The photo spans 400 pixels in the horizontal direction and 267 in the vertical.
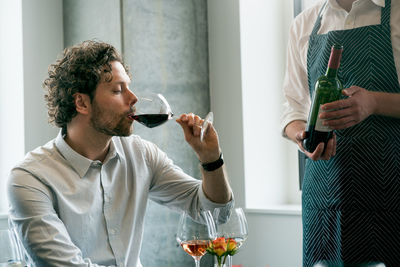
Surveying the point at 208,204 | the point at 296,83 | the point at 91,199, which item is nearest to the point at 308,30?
the point at 296,83

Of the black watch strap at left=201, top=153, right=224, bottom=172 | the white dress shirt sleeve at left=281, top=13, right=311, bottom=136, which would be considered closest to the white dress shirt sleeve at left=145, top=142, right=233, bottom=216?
the black watch strap at left=201, top=153, right=224, bottom=172

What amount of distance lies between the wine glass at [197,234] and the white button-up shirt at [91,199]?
1.25 feet

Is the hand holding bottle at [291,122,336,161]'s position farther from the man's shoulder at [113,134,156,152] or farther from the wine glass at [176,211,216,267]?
the man's shoulder at [113,134,156,152]

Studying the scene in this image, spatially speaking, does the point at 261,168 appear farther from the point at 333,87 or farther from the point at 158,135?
the point at 333,87

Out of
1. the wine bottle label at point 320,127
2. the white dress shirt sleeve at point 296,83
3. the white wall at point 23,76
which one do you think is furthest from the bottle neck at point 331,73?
the white wall at point 23,76

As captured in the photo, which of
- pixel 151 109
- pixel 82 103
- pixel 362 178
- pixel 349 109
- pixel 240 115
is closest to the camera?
pixel 349 109

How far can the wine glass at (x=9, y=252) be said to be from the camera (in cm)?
129

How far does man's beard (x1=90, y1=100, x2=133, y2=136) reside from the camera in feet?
5.81

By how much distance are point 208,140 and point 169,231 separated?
53.3 inches

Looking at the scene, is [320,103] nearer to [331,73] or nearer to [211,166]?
[331,73]

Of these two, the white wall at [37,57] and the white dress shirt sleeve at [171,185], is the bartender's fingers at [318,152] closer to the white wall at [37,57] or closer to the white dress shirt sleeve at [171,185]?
the white dress shirt sleeve at [171,185]

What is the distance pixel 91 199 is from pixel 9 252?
47 cm

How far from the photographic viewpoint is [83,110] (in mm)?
1864

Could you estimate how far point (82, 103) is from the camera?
74.0 inches
